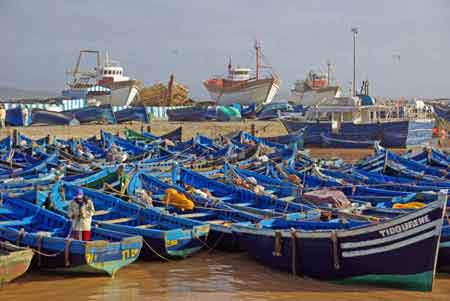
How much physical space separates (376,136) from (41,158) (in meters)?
18.7

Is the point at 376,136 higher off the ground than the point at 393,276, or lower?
higher

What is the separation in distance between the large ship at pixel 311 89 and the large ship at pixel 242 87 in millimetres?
3148

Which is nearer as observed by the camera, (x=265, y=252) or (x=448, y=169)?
(x=265, y=252)

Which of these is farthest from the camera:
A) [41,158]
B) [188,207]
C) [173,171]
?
[41,158]

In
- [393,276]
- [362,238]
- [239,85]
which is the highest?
[239,85]

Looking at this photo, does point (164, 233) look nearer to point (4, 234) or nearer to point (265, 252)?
point (265, 252)

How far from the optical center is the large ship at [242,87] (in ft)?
177

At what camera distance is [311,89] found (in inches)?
2258

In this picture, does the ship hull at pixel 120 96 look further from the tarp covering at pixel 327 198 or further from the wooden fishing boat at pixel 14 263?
the wooden fishing boat at pixel 14 263

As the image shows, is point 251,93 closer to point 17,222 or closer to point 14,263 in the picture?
point 17,222

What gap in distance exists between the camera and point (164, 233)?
11148 mm

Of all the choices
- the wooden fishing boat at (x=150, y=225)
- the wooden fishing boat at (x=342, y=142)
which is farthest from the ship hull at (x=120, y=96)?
the wooden fishing boat at (x=150, y=225)

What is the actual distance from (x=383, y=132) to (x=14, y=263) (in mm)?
26675

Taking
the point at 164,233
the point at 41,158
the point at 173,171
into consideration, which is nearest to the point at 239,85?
the point at 41,158
